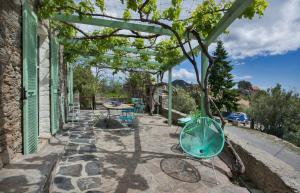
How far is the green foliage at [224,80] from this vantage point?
2783 cm

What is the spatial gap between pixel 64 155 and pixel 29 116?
0.89 metres

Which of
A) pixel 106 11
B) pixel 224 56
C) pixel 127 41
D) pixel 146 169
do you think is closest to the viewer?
pixel 146 169

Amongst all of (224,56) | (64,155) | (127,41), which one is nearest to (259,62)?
(224,56)

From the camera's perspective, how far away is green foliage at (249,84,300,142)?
52.8ft

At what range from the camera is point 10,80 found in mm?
2936

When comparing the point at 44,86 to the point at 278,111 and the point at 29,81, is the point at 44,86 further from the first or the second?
the point at 278,111

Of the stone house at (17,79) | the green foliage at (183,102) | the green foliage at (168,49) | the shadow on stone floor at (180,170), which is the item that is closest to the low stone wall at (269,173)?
the shadow on stone floor at (180,170)

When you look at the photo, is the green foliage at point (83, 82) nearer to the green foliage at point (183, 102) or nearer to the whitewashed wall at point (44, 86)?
the green foliage at point (183, 102)

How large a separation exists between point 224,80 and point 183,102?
1447cm

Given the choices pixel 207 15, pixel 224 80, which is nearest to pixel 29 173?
pixel 207 15

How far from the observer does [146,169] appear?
3.69m

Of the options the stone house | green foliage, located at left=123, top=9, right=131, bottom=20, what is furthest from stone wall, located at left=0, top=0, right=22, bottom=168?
green foliage, located at left=123, top=9, right=131, bottom=20

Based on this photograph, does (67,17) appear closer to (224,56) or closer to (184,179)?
(184,179)

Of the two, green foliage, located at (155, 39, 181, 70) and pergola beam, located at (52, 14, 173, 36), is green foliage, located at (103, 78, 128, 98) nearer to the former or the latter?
green foliage, located at (155, 39, 181, 70)
